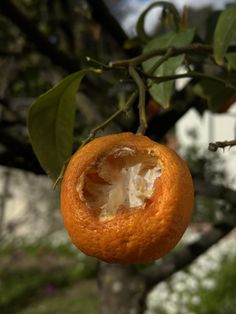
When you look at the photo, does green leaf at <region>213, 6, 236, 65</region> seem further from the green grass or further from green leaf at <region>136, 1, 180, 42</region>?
the green grass

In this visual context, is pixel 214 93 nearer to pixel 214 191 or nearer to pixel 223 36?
pixel 223 36

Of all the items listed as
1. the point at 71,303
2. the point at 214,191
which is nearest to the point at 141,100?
the point at 214,191

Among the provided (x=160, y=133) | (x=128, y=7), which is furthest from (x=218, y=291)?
(x=160, y=133)

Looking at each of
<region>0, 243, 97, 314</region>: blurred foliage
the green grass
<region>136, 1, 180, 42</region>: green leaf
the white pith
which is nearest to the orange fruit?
the white pith

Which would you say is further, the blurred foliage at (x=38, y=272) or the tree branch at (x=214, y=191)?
the blurred foliage at (x=38, y=272)

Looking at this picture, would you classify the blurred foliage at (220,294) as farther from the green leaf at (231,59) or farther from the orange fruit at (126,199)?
the orange fruit at (126,199)

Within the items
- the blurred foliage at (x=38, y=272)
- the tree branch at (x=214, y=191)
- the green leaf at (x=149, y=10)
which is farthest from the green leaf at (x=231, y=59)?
the blurred foliage at (x=38, y=272)

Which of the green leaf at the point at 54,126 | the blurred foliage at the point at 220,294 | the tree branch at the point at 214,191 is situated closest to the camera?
the green leaf at the point at 54,126
